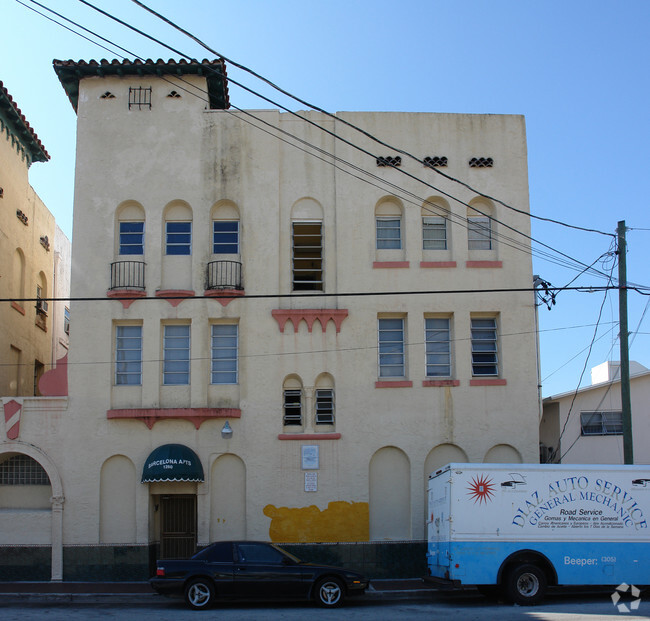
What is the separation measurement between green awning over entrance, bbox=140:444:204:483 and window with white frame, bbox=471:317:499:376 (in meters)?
7.51

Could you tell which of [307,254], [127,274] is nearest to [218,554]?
[127,274]

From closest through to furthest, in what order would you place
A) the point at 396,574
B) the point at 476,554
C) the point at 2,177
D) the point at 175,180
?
the point at 476,554 < the point at 396,574 < the point at 175,180 < the point at 2,177

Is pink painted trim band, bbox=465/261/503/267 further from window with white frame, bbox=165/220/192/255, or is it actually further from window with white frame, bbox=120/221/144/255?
window with white frame, bbox=120/221/144/255

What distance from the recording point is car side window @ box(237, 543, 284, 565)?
16859 mm

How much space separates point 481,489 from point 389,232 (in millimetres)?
8326

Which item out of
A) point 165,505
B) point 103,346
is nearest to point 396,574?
point 165,505

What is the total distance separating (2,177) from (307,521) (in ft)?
43.2

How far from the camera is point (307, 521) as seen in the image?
21203 mm

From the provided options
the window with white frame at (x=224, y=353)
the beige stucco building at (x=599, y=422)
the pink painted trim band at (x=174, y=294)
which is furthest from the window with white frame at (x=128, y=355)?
the beige stucco building at (x=599, y=422)

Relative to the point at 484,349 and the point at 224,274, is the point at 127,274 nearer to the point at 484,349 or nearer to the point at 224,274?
the point at 224,274

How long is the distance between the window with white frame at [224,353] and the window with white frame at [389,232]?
4495 millimetres

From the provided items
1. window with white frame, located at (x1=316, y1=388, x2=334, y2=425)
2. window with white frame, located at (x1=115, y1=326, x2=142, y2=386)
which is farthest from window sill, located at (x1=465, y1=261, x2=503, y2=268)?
window with white frame, located at (x1=115, y1=326, x2=142, y2=386)

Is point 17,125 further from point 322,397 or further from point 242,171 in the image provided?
point 322,397

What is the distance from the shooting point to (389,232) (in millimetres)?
23109
